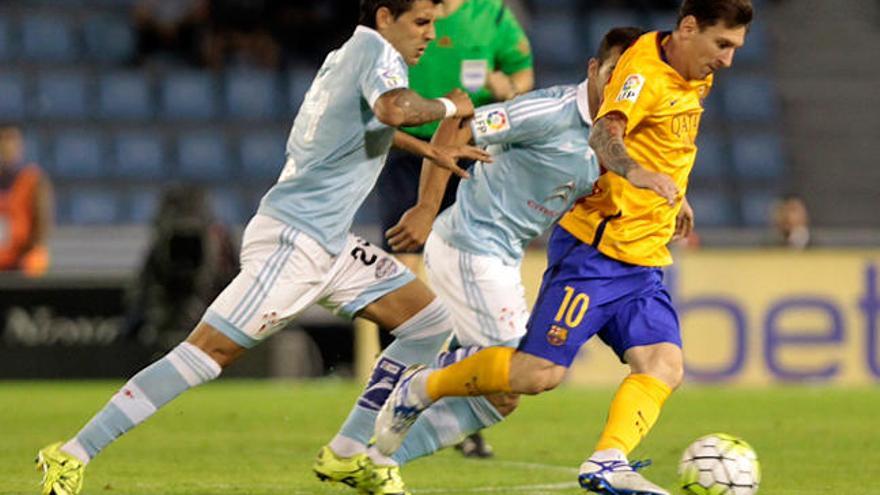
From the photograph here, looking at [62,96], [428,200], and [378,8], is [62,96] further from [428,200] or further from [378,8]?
[378,8]

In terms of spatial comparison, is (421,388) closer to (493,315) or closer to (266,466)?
(493,315)

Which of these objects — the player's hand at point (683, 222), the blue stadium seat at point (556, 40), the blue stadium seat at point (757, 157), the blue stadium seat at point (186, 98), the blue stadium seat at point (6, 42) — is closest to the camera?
the player's hand at point (683, 222)

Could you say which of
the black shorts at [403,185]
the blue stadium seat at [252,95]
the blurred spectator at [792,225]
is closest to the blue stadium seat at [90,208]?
the blue stadium seat at [252,95]

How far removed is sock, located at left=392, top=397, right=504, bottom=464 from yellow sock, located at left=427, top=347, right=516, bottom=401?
28 cm

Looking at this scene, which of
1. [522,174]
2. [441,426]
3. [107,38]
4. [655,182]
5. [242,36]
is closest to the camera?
[655,182]

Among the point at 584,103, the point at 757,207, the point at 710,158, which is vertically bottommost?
the point at 757,207

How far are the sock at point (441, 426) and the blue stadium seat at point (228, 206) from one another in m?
10.5

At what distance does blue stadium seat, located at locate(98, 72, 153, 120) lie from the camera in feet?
58.7

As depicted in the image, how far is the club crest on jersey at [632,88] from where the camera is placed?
18.9ft

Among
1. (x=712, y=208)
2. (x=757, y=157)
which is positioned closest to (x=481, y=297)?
(x=712, y=208)

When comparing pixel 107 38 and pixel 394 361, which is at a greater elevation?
pixel 394 361

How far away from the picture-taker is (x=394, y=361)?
21.1ft

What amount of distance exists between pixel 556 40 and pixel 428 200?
12519 mm

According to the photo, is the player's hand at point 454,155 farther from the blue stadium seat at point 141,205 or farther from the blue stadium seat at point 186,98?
the blue stadium seat at point 186,98
